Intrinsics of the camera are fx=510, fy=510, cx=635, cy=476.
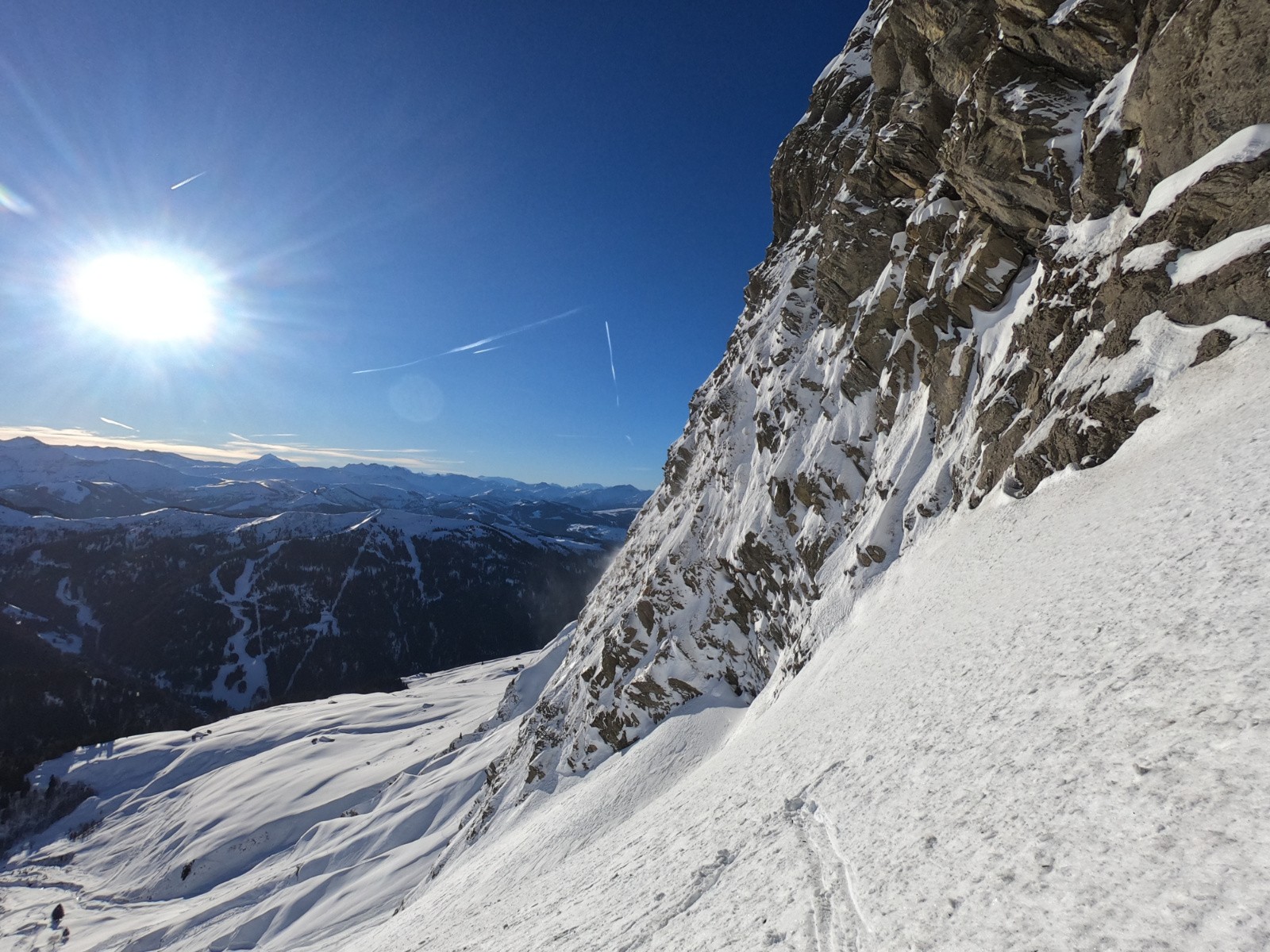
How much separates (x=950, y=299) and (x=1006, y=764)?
58.7 feet

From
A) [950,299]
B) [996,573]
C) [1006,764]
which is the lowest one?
[1006,764]

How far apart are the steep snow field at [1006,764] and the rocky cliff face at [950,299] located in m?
1.59

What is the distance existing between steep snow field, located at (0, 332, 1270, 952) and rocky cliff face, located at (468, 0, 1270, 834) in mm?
1591

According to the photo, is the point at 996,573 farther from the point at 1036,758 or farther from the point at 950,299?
the point at 950,299

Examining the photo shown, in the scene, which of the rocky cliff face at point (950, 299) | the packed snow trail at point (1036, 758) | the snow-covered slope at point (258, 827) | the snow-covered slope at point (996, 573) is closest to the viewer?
the packed snow trail at point (1036, 758)

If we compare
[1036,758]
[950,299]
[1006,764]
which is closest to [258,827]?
[1006,764]

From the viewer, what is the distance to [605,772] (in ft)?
97.9

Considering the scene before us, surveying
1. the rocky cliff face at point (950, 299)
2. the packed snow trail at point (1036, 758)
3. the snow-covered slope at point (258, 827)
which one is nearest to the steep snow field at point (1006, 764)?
the packed snow trail at point (1036, 758)

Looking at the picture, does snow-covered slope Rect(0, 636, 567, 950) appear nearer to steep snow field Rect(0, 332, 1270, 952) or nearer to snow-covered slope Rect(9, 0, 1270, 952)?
snow-covered slope Rect(9, 0, 1270, 952)

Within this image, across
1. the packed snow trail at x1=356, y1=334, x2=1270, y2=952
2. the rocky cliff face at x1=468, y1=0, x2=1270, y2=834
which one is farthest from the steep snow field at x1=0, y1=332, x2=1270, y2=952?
the rocky cliff face at x1=468, y1=0, x2=1270, y2=834

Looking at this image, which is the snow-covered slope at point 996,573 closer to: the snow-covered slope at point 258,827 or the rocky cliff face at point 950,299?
the rocky cliff face at point 950,299

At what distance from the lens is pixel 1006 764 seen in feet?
22.5

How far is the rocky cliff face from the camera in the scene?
10977 millimetres

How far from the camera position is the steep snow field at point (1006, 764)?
189 inches
